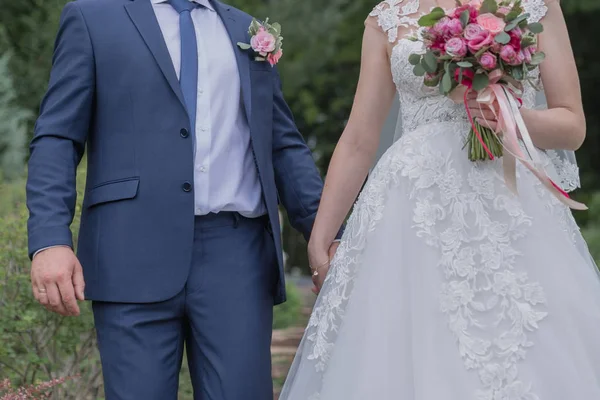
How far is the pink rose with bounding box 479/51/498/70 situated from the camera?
11.9ft

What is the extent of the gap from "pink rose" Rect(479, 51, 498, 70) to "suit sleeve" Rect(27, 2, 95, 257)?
1.34m

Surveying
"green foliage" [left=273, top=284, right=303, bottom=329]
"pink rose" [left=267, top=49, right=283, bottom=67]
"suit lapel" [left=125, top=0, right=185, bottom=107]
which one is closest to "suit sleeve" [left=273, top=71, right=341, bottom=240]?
"pink rose" [left=267, top=49, right=283, bottom=67]

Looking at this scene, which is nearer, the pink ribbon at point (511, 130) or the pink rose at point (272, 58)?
the pink ribbon at point (511, 130)

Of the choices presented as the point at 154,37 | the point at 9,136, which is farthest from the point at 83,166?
the point at 154,37

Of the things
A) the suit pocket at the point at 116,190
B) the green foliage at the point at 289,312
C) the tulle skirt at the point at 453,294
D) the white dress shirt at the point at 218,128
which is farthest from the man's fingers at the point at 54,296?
the green foliage at the point at 289,312

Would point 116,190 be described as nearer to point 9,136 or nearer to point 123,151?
point 123,151

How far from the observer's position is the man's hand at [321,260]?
4.32 metres

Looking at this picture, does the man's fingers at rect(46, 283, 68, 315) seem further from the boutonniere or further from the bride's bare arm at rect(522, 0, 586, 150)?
the bride's bare arm at rect(522, 0, 586, 150)

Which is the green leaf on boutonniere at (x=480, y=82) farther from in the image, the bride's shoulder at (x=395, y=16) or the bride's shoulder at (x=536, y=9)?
the bride's shoulder at (x=395, y=16)

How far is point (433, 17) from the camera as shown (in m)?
3.74

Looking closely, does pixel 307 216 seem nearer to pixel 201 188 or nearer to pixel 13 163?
pixel 201 188

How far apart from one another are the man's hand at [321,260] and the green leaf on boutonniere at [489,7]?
43.9 inches

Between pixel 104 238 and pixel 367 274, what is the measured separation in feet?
3.00

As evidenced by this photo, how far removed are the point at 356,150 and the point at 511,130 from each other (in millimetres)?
787
